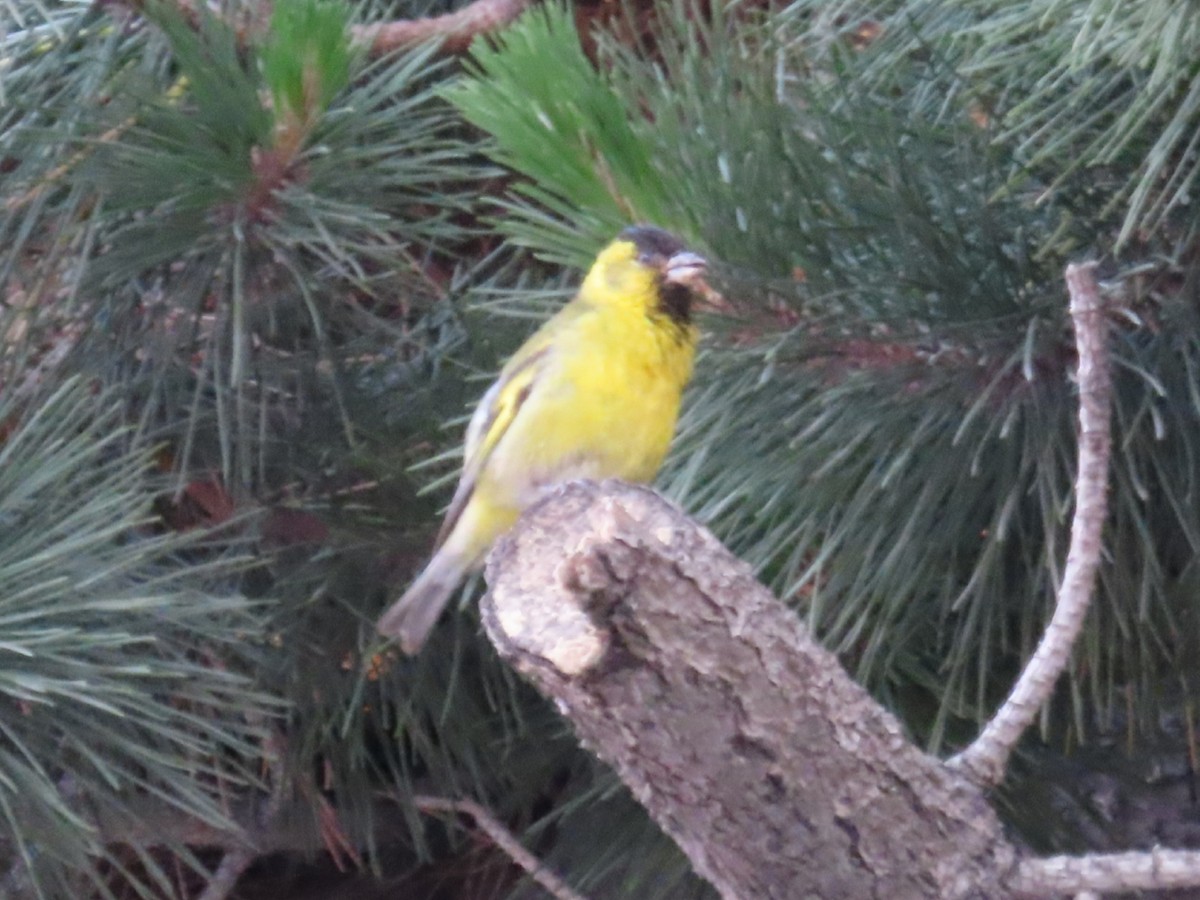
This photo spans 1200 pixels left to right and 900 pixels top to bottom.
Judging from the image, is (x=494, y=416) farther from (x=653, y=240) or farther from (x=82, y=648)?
(x=82, y=648)

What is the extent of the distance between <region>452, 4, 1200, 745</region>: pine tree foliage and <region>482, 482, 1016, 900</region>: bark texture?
0.29 m

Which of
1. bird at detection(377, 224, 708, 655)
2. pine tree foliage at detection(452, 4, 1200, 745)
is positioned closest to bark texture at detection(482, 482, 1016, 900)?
pine tree foliage at detection(452, 4, 1200, 745)

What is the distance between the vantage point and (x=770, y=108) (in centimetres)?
118

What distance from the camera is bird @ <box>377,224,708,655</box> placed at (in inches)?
53.2

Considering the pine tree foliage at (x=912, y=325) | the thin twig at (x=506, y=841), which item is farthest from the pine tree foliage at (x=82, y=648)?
the pine tree foliage at (x=912, y=325)

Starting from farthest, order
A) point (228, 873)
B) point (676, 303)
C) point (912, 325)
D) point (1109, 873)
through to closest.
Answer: point (228, 873) → point (676, 303) → point (912, 325) → point (1109, 873)

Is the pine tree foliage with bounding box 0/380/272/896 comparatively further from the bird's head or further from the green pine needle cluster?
the bird's head

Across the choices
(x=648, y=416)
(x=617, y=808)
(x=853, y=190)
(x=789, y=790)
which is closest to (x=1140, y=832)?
(x=617, y=808)

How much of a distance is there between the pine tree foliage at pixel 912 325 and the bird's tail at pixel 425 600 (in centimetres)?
27

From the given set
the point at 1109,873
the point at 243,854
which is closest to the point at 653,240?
the point at 1109,873

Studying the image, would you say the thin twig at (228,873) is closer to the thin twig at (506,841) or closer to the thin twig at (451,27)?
the thin twig at (506,841)

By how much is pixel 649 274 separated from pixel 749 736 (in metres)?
0.57

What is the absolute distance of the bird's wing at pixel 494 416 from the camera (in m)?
1.40

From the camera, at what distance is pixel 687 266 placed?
1170 mm
